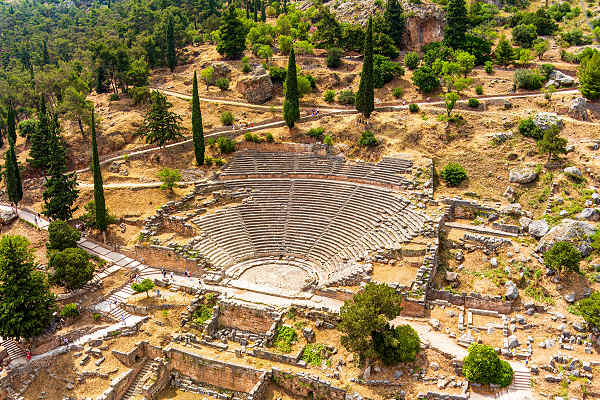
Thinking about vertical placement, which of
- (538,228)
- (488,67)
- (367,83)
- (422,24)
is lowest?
(538,228)

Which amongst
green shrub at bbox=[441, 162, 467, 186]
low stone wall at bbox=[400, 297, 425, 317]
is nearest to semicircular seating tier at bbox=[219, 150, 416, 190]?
green shrub at bbox=[441, 162, 467, 186]

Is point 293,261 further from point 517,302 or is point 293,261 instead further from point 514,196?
point 514,196

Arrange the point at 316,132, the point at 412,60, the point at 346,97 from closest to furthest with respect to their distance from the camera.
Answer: the point at 316,132, the point at 346,97, the point at 412,60

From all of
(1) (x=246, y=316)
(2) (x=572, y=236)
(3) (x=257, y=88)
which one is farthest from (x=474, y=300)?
(3) (x=257, y=88)

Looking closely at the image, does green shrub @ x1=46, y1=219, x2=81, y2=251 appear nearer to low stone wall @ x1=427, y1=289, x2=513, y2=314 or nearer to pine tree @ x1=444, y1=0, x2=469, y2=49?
low stone wall @ x1=427, y1=289, x2=513, y2=314

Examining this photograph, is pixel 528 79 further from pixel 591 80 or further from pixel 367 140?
pixel 367 140

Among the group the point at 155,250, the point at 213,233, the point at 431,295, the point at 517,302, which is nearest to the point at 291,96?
the point at 213,233
